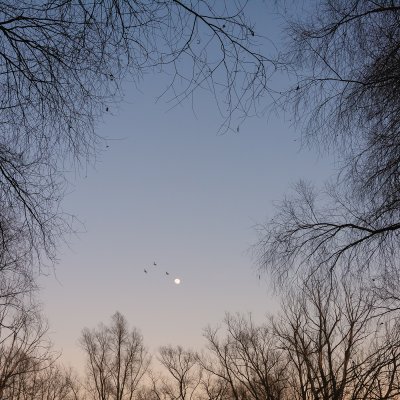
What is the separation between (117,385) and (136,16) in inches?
1630

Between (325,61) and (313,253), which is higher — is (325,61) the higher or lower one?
the higher one

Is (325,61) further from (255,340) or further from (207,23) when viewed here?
(255,340)

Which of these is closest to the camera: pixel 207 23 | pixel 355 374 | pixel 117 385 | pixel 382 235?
pixel 355 374

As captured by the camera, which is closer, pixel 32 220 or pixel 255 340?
pixel 32 220

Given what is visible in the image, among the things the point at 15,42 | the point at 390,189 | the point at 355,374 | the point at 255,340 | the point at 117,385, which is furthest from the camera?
the point at 117,385

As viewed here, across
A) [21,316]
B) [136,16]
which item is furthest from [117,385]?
[136,16]

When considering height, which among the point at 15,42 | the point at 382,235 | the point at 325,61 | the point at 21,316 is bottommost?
the point at 382,235

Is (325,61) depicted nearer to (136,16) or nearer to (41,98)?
(136,16)

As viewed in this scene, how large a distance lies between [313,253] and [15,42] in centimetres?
377

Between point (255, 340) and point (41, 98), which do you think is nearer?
point (41, 98)

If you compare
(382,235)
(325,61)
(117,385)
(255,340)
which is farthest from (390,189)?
(117,385)

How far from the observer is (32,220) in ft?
11.0

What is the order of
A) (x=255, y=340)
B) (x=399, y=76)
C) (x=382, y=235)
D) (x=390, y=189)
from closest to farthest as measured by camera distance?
(x=399, y=76)
(x=390, y=189)
(x=382, y=235)
(x=255, y=340)

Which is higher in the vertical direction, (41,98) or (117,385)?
(117,385)
